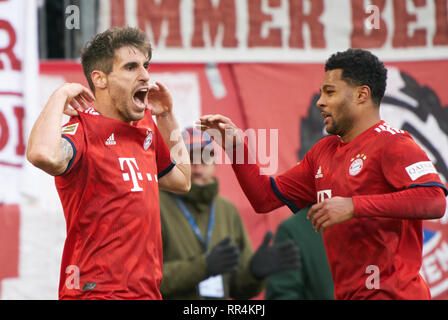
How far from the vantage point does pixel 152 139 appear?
425cm

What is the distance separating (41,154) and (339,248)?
1724 mm

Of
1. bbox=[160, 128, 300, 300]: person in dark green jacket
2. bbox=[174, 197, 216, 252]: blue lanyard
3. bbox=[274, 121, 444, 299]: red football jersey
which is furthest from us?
bbox=[174, 197, 216, 252]: blue lanyard

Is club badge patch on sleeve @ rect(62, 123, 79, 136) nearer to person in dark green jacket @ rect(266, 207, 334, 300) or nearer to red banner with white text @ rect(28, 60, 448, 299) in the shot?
person in dark green jacket @ rect(266, 207, 334, 300)

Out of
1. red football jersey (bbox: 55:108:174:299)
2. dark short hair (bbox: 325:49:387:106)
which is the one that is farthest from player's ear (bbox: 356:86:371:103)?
red football jersey (bbox: 55:108:174:299)

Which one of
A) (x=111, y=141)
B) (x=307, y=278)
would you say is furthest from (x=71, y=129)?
(x=307, y=278)

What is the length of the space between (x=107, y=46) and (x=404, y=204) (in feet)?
6.05

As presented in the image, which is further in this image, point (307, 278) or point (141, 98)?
point (307, 278)

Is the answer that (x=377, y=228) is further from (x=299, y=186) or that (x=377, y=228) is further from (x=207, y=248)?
(x=207, y=248)

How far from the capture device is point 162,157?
14.4 feet

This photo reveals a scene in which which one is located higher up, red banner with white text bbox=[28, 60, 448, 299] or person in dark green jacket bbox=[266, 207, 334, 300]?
red banner with white text bbox=[28, 60, 448, 299]

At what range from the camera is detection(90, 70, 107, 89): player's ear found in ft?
13.5

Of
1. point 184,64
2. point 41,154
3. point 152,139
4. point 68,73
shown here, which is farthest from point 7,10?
point 41,154

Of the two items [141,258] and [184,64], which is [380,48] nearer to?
[184,64]

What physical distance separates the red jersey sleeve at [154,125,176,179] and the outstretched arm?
0.66 m
